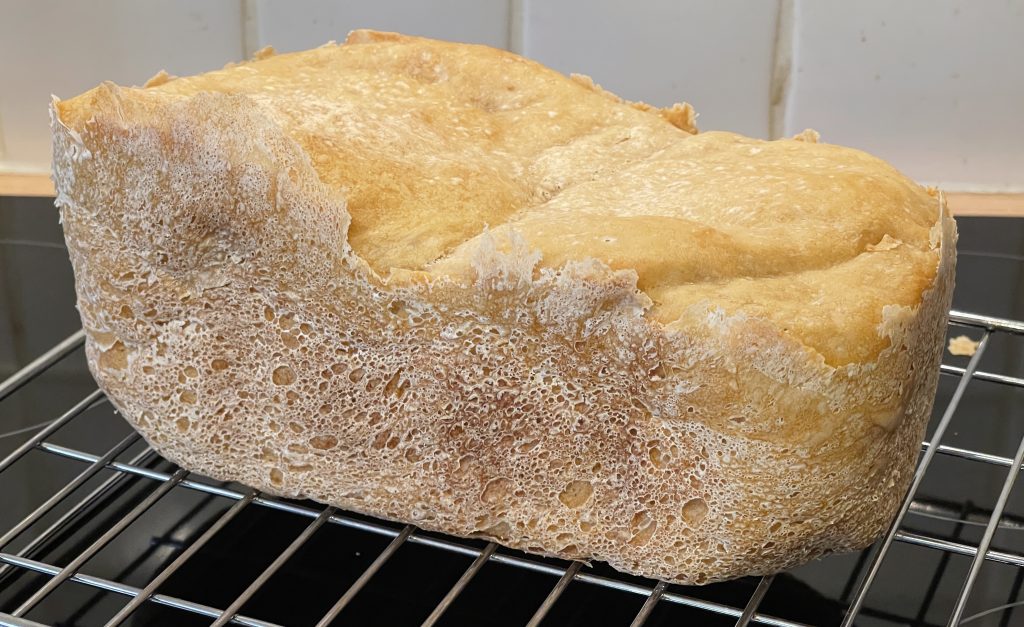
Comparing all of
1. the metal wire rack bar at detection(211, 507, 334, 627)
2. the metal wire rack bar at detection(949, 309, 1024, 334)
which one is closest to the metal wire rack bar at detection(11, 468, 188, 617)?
the metal wire rack bar at detection(211, 507, 334, 627)

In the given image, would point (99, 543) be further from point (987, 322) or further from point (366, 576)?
point (987, 322)

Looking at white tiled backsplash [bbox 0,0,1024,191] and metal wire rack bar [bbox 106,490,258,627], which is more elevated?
white tiled backsplash [bbox 0,0,1024,191]

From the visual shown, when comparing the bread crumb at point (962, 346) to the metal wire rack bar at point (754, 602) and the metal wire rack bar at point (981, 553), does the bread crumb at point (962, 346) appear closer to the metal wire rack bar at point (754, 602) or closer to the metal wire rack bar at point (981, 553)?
the metal wire rack bar at point (981, 553)

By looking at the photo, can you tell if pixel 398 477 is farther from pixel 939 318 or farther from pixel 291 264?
pixel 939 318

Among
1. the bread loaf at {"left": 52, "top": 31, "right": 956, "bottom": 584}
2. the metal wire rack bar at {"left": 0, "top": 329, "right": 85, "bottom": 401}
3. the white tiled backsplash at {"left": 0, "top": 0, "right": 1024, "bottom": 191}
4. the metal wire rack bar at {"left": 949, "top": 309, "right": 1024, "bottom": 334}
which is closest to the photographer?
the bread loaf at {"left": 52, "top": 31, "right": 956, "bottom": 584}

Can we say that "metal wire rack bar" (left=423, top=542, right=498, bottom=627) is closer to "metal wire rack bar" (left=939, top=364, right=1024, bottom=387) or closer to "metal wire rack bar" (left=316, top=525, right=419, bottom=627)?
"metal wire rack bar" (left=316, top=525, right=419, bottom=627)

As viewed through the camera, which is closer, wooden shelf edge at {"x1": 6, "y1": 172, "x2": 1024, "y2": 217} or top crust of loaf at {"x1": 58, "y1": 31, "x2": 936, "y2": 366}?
top crust of loaf at {"x1": 58, "y1": 31, "x2": 936, "y2": 366}

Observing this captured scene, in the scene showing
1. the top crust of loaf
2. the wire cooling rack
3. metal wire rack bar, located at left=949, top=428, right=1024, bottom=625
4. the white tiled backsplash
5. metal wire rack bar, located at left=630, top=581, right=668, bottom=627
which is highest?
the top crust of loaf

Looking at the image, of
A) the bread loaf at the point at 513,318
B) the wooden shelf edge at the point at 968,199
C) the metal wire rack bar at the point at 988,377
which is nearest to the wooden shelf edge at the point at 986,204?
the wooden shelf edge at the point at 968,199
